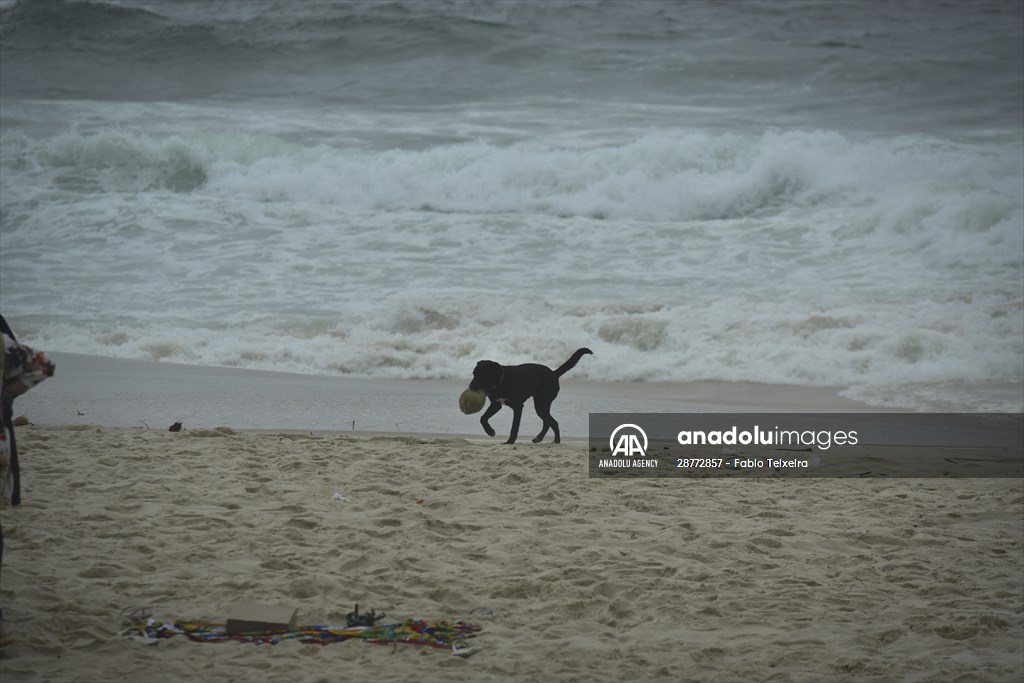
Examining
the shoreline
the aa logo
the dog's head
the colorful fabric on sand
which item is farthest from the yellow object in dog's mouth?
the colorful fabric on sand

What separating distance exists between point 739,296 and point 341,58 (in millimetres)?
12540

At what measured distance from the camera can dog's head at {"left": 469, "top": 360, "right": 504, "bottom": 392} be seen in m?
5.14

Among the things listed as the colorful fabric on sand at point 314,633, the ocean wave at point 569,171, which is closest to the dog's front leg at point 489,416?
the colorful fabric on sand at point 314,633

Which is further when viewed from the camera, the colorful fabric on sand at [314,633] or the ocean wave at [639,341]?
the ocean wave at [639,341]

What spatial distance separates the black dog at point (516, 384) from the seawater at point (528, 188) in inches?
110

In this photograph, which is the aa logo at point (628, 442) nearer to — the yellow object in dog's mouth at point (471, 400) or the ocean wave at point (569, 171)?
the yellow object in dog's mouth at point (471, 400)

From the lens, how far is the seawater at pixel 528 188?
906cm

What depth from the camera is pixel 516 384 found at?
5344mm

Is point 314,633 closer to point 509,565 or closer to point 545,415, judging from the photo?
point 509,565

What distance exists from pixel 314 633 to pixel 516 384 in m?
2.22

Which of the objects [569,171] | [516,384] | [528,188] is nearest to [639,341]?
[516,384]

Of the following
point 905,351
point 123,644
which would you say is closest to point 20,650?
point 123,644

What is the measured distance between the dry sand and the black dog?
0.30m

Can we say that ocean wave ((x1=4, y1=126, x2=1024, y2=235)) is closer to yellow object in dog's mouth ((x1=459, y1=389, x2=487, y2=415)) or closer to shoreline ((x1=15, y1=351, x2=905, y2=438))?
shoreline ((x1=15, y1=351, x2=905, y2=438))
